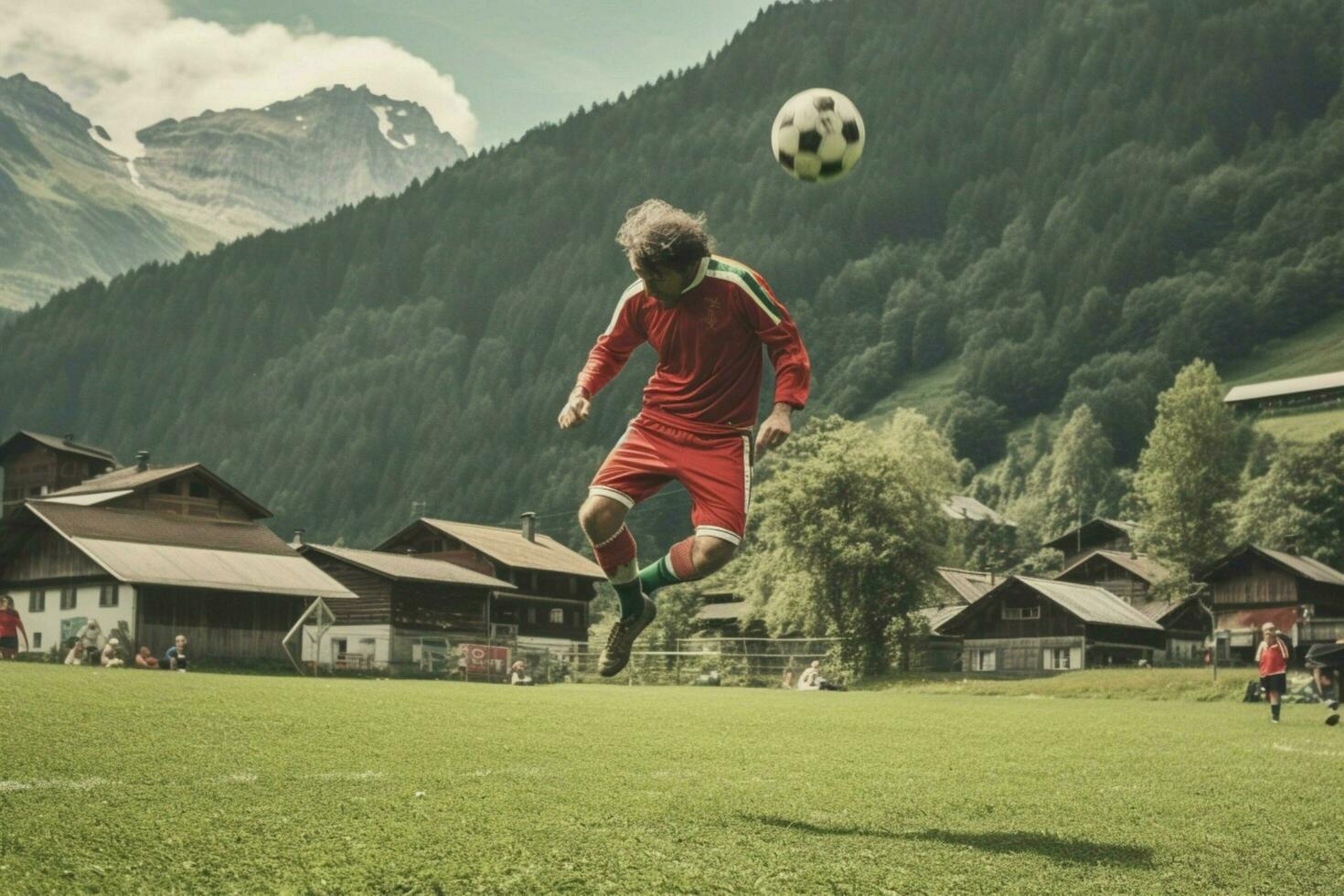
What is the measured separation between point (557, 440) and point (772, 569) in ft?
366

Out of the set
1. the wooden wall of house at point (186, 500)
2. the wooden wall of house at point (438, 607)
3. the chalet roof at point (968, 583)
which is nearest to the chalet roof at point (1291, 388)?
the chalet roof at point (968, 583)

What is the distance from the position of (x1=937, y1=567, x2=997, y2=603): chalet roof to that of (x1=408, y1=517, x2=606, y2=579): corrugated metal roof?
85.2 ft

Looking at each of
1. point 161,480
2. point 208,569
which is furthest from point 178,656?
point 161,480

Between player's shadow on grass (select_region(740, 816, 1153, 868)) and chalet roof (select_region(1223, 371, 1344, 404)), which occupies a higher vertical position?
chalet roof (select_region(1223, 371, 1344, 404))

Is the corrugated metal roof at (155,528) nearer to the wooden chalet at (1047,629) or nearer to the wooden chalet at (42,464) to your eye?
the wooden chalet at (42,464)

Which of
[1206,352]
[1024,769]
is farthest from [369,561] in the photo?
[1206,352]

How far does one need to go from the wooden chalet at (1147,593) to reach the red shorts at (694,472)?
8497 cm

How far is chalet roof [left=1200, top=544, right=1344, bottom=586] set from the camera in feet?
259

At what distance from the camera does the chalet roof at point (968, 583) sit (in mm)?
92787

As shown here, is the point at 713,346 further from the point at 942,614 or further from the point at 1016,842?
the point at 942,614

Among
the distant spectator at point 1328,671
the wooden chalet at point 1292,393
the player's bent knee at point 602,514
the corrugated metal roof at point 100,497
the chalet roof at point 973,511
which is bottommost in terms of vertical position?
the distant spectator at point 1328,671

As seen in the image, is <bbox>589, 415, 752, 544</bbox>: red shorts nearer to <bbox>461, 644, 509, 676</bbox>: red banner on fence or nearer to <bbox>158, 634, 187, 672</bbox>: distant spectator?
<bbox>158, 634, 187, 672</bbox>: distant spectator

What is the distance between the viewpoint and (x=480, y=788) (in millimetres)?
8438

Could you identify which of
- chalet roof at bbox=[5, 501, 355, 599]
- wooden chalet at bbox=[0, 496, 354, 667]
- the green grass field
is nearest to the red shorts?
the green grass field
